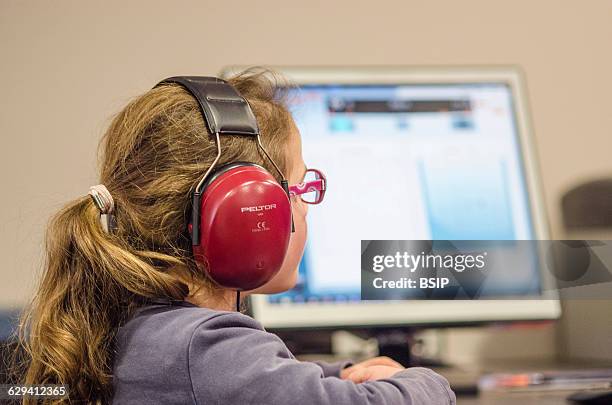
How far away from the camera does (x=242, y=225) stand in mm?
732

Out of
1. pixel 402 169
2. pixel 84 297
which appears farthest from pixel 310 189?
pixel 402 169

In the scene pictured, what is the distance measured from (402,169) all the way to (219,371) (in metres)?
0.72

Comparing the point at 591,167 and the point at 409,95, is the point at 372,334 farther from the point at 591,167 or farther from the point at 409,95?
the point at 591,167

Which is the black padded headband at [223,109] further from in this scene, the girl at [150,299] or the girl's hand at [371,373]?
the girl's hand at [371,373]

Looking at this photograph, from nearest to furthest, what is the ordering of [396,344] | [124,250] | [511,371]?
[124,250] → [511,371] → [396,344]

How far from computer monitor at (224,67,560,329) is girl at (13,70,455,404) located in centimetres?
41

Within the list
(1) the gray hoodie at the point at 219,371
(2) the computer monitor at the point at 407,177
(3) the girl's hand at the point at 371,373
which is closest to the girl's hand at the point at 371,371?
(3) the girl's hand at the point at 371,373

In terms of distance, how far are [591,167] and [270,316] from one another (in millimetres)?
759

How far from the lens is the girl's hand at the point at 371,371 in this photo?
86cm

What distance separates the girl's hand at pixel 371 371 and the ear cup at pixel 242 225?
183 mm

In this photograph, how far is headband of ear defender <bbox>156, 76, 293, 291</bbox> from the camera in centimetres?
73

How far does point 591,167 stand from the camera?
1.61 meters

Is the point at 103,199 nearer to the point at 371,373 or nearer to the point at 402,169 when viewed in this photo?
the point at 371,373

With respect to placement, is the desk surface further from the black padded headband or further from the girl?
the black padded headband
